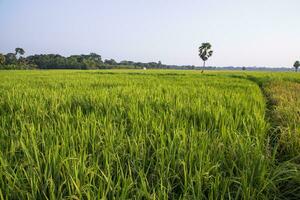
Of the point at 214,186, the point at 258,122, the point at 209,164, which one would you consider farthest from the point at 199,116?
the point at 214,186

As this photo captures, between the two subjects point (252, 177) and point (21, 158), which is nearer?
point (252, 177)

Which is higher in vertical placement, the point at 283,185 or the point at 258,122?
the point at 258,122

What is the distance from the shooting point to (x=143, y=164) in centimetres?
205

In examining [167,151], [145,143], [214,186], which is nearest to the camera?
[214,186]

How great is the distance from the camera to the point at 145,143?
2.47 meters

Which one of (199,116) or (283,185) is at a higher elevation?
(199,116)

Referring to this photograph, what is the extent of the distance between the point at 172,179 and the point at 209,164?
0.98ft

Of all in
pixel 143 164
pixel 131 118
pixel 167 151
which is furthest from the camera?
pixel 131 118

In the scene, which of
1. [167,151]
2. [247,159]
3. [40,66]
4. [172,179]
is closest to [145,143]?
[167,151]

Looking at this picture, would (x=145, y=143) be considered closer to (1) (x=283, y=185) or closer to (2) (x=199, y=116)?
(1) (x=283, y=185)

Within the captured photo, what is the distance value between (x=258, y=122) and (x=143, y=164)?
1.92 metres

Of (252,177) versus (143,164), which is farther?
(143,164)

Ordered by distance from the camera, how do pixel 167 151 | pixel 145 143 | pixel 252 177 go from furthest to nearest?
pixel 145 143, pixel 167 151, pixel 252 177

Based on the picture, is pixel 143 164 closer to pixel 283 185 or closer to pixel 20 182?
pixel 20 182
